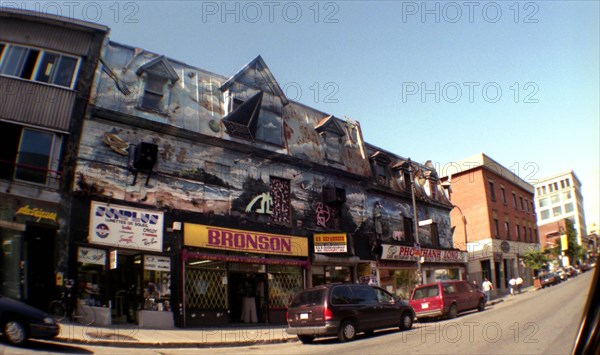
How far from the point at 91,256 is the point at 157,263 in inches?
92.4

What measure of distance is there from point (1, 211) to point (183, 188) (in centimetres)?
629

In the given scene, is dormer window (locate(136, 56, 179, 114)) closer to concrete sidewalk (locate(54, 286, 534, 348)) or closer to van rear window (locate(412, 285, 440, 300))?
concrete sidewalk (locate(54, 286, 534, 348))

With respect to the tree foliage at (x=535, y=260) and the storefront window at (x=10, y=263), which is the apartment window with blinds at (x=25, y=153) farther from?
the tree foliage at (x=535, y=260)

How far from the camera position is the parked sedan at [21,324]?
9.48 metres

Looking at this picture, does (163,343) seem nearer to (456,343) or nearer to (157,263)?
(157,263)

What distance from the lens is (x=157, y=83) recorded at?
1872 centimetres

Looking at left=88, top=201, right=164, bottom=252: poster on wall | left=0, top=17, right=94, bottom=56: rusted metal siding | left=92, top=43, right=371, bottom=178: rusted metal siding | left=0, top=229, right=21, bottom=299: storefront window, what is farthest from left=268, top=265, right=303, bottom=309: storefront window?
left=0, top=17, right=94, bottom=56: rusted metal siding

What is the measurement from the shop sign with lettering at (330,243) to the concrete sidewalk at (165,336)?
5.71 m

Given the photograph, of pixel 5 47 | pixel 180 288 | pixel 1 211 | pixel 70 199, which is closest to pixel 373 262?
pixel 180 288

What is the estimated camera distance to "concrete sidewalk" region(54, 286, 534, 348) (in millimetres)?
11688

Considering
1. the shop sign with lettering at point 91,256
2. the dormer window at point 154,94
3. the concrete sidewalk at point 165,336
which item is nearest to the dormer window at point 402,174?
the concrete sidewalk at point 165,336

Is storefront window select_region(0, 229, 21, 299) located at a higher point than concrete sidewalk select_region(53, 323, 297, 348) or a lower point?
higher

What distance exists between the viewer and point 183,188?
711 inches

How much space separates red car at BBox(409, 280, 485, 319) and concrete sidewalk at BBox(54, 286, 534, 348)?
6988mm
